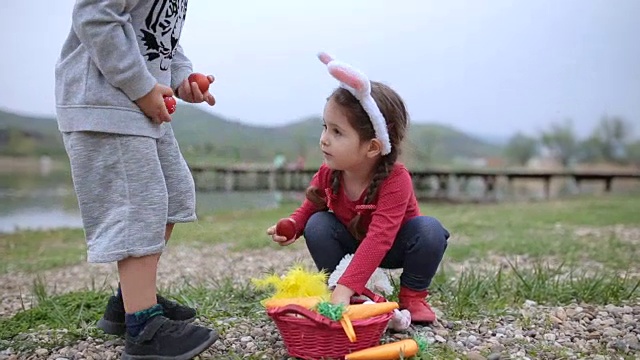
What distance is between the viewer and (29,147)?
8562 millimetres

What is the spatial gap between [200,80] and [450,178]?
40.8ft

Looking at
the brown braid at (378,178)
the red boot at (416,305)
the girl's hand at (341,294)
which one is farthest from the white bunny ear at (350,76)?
the red boot at (416,305)

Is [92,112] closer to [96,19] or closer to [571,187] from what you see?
[96,19]

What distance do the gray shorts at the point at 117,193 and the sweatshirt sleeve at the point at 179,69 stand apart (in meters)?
0.44

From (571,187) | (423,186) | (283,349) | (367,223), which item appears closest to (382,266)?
(367,223)

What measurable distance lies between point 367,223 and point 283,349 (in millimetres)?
572

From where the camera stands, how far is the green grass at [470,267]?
2.77 meters

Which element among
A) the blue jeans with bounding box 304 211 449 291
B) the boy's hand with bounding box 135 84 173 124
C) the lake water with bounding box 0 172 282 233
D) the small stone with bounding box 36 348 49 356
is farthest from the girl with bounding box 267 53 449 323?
the lake water with bounding box 0 172 282 233

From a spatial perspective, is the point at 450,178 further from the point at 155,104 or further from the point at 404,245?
the point at 155,104

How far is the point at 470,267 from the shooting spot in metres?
4.10

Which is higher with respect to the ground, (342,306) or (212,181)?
(342,306)

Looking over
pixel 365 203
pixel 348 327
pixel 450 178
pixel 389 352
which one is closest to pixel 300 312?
pixel 348 327

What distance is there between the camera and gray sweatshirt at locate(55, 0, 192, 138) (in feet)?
6.55

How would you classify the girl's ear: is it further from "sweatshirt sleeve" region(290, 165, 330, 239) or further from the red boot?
the red boot
